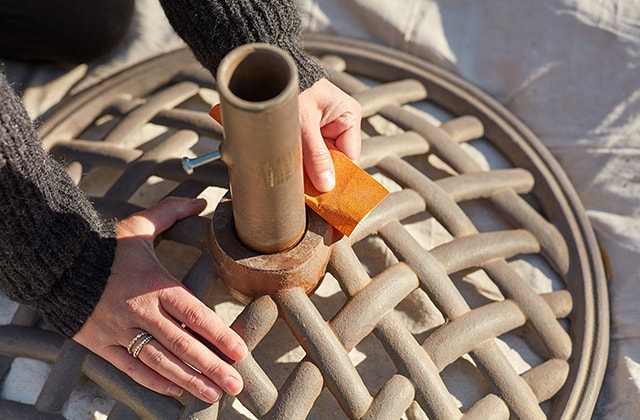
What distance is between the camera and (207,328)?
75cm

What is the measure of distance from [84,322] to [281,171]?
12.0 inches

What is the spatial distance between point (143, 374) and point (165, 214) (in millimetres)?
187

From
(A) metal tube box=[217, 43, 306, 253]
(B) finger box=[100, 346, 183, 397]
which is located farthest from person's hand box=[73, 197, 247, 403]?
(A) metal tube box=[217, 43, 306, 253]

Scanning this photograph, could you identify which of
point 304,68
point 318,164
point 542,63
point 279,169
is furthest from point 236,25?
point 542,63

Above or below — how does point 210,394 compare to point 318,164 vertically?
below

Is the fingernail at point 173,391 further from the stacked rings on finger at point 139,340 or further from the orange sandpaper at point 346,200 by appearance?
the orange sandpaper at point 346,200

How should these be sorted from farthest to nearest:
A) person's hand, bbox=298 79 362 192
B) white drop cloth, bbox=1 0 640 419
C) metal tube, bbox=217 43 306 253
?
white drop cloth, bbox=1 0 640 419, person's hand, bbox=298 79 362 192, metal tube, bbox=217 43 306 253

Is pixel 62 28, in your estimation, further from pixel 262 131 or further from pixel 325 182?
pixel 262 131

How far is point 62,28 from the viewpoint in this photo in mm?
1190

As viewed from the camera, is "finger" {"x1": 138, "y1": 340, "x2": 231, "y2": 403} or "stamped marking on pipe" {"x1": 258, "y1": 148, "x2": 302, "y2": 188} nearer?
"stamped marking on pipe" {"x1": 258, "y1": 148, "x2": 302, "y2": 188}

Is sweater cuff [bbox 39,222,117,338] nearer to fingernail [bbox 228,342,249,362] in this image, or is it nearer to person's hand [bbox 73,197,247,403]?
person's hand [bbox 73,197,247,403]

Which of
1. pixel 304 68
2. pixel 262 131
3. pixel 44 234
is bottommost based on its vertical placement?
pixel 44 234

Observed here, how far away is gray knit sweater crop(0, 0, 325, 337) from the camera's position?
703 millimetres

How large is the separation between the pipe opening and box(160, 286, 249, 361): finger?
0.82ft
